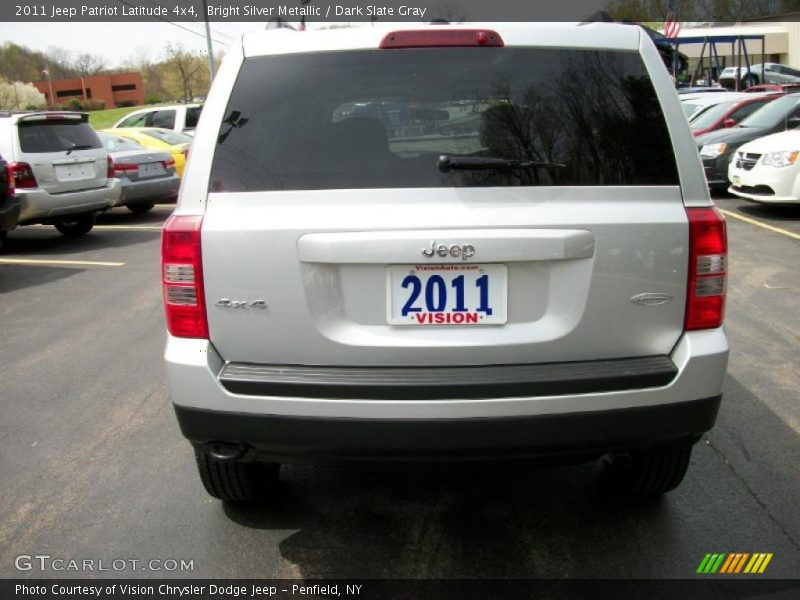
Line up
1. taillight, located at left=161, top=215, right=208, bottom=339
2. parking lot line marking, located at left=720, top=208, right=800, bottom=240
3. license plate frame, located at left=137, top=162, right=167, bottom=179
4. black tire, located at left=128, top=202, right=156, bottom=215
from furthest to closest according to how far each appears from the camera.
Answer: black tire, located at left=128, top=202, right=156, bottom=215 → license plate frame, located at left=137, top=162, right=167, bottom=179 → parking lot line marking, located at left=720, top=208, right=800, bottom=240 → taillight, located at left=161, top=215, right=208, bottom=339

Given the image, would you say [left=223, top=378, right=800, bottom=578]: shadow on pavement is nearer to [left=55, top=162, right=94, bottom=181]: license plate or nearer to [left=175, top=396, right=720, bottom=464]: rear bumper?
[left=175, top=396, right=720, bottom=464]: rear bumper

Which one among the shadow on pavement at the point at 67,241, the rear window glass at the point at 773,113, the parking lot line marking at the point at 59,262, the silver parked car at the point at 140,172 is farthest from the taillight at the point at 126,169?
the rear window glass at the point at 773,113

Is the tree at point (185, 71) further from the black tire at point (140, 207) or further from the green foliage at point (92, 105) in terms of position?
the black tire at point (140, 207)

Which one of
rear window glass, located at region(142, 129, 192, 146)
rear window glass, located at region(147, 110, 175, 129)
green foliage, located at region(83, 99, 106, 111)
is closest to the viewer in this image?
rear window glass, located at region(142, 129, 192, 146)

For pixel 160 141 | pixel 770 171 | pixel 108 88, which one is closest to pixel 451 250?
pixel 770 171

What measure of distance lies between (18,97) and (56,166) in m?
72.0

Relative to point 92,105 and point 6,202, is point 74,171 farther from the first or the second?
point 92,105

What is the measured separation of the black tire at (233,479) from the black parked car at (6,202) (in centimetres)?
666

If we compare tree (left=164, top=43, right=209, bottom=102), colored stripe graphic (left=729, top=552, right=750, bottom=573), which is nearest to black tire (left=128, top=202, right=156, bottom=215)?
colored stripe graphic (left=729, top=552, right=750, bottom=573)

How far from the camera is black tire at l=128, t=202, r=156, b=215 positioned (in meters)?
12.5

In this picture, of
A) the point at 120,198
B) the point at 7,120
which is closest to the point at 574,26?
the point at 7,120

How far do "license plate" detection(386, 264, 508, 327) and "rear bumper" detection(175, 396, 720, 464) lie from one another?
0.33 metres

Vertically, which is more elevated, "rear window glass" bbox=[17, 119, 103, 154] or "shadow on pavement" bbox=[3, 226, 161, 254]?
"rear window glass" bbox=[17, 119, 103, 154]

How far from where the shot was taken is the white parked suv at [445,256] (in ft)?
7.52
